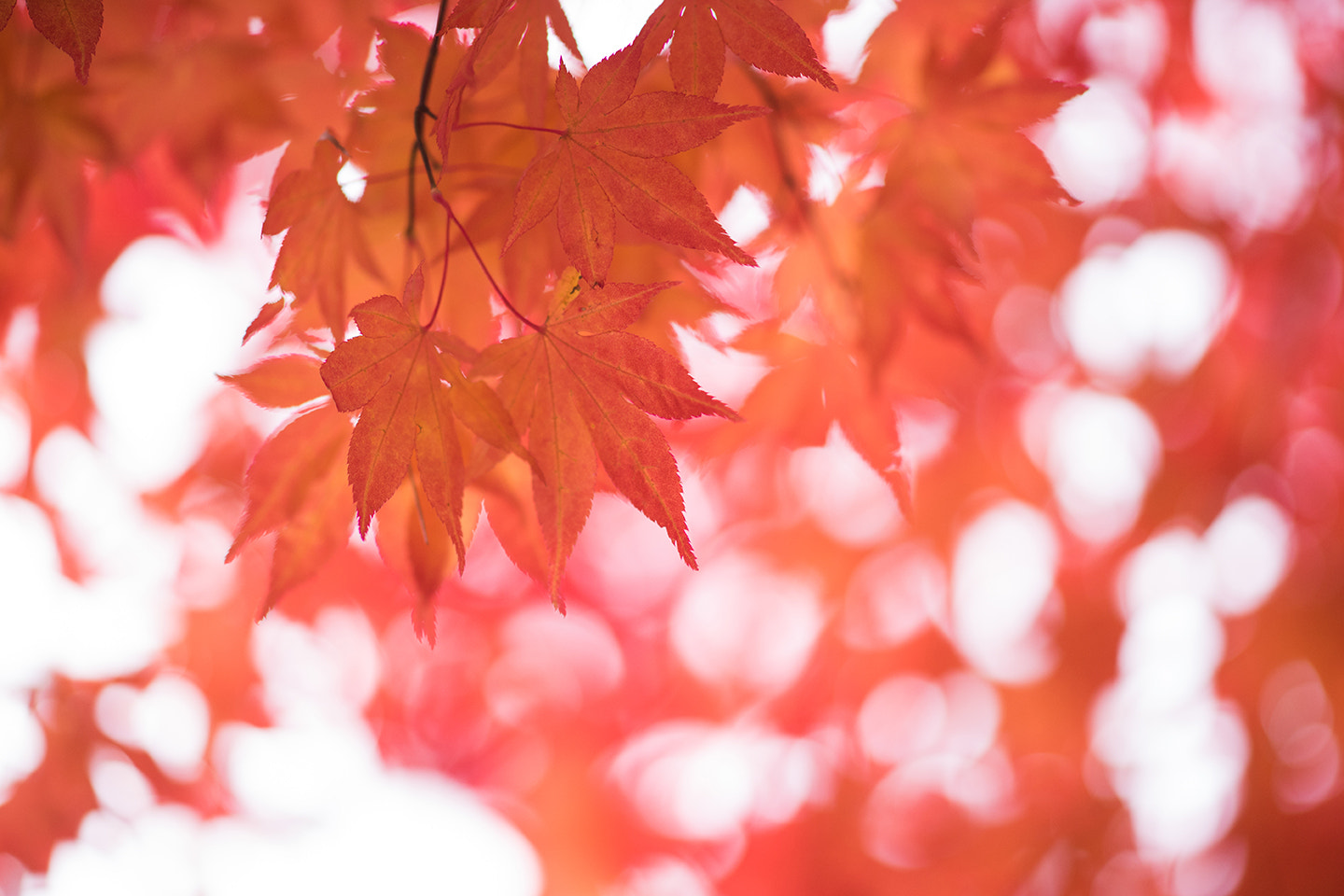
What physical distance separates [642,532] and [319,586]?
27.6 inches

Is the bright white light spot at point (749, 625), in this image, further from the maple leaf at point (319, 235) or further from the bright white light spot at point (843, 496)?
the maple leaf at point (319, 235)

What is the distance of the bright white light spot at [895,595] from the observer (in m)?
1.53

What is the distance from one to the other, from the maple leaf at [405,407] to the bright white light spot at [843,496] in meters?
1.08

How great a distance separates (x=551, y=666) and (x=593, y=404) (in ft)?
4.59

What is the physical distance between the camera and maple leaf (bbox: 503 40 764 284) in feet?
1.28

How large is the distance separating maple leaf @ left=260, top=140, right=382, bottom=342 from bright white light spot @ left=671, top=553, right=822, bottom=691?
1.12 m

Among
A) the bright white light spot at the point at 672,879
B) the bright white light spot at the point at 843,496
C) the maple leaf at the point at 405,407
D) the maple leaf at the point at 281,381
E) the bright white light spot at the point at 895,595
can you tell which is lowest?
the bright white light spot at the point at 672,879

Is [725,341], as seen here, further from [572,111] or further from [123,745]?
[123,745]

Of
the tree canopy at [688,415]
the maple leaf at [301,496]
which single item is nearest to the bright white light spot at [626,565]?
the tree canopy at [688,415]

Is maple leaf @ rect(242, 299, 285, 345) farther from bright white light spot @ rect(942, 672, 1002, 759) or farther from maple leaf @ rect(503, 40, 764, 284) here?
bright white light spot @ rect(942, 672, 1002, 759)

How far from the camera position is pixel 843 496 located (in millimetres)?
1512

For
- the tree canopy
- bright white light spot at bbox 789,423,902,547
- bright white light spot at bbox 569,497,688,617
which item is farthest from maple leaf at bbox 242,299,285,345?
bright white light spot at bbox 569,497,688,617

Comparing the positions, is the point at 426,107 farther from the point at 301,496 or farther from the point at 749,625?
the point at 749,625

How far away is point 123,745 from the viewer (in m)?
1.23
